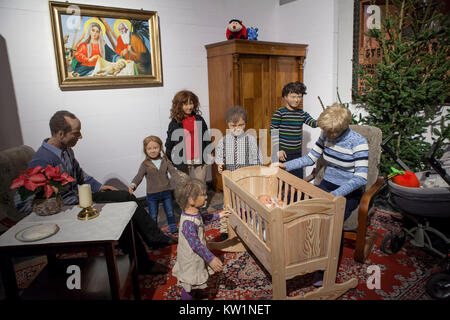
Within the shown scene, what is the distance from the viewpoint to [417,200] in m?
2.24

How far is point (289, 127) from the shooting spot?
352 centimetres

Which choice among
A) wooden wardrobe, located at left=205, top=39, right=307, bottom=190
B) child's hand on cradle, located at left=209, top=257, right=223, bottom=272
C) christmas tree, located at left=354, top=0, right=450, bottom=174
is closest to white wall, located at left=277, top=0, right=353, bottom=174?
wooden wardrobe, located at left=205, top=39, right=307, bottom=190

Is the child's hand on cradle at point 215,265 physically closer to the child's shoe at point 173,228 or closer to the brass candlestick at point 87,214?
the brass candlestick at point 87,214

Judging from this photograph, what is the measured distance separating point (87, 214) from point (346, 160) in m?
1.85

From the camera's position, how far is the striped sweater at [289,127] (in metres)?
3.49

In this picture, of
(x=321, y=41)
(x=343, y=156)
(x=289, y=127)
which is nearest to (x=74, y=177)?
(x=343, y=156)

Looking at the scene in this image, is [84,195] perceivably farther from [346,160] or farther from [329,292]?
[346,160]

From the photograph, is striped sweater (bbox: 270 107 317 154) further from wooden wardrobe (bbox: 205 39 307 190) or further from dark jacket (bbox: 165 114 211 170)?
dark jacket (bbox: 165 114 211 170)

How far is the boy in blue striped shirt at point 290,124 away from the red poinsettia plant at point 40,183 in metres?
2.22

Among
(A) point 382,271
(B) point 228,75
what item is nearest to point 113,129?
(B) point 228,75

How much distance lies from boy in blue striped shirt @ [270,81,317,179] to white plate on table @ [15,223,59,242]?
2325mm

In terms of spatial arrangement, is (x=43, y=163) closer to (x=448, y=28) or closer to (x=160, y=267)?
(x=160, y=267)

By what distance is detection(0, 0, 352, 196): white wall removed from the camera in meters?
3.16

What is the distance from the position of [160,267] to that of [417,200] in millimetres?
1993
